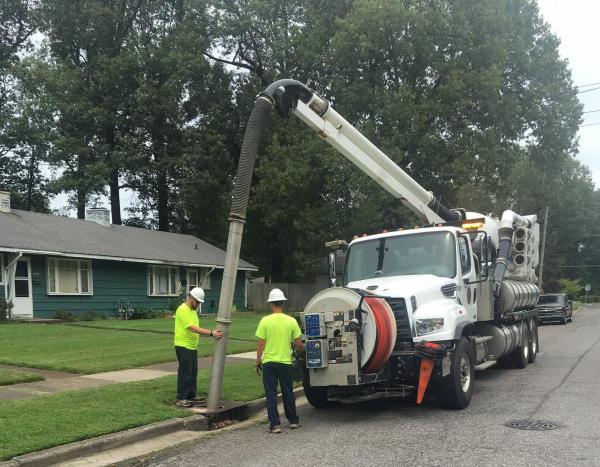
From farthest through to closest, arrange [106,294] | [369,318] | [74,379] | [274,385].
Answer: [106,294], [74,379], [369,318], [274,385]

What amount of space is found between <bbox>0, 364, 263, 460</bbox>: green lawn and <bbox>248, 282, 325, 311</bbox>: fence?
27232mm

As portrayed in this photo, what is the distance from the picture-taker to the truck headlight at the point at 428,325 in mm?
8500

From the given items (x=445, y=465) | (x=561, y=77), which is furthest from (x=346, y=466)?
(x=561, y=77)

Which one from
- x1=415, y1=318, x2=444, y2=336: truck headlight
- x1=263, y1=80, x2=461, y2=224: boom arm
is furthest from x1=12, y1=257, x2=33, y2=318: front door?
x1=415, y1=318, x2=444, y2=336: truck headlight

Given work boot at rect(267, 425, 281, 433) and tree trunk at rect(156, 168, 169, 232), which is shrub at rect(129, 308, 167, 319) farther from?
work boot at rect(267, 425, 281, 433)

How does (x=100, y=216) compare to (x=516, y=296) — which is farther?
(x=100, y=216)

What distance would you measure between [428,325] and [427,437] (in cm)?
182

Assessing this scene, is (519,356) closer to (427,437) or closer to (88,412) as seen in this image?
(427,437)

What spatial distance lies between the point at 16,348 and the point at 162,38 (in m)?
27.5

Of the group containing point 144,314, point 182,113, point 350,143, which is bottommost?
point 144,314

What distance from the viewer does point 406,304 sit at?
28.2ft

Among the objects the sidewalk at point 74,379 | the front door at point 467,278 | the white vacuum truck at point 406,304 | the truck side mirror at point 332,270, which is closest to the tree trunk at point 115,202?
the sidewalk at point 74,379

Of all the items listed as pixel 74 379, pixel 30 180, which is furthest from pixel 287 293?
pixel 74 379

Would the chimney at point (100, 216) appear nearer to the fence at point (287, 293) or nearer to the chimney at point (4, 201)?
the chimney at point (4, 201)
